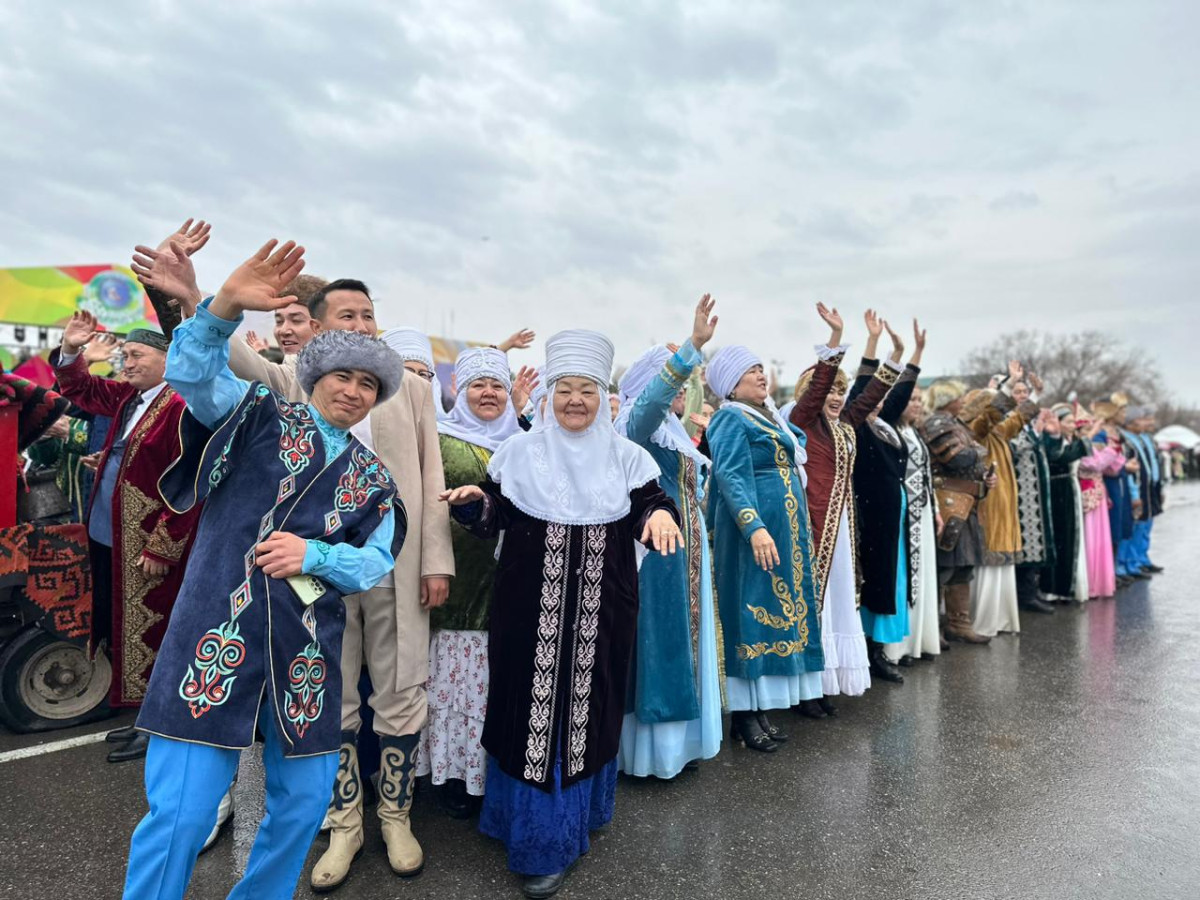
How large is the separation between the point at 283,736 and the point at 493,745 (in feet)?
3.05

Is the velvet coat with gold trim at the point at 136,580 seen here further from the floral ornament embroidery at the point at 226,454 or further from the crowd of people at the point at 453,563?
the floral ornament embroidery at the point at 226,454

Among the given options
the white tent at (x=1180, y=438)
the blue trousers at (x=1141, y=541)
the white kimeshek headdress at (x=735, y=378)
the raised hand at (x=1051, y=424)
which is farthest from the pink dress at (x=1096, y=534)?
the white tent at (x=1180, y=438)

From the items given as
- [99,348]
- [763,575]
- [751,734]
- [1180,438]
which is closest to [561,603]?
[763,575]

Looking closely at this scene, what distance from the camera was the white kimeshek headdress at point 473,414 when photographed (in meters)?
3.22

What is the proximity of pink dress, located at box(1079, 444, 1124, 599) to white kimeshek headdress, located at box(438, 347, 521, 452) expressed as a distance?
24.2 feet

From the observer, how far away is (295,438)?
203 centimetres

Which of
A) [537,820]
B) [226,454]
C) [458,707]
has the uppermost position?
[226,454]

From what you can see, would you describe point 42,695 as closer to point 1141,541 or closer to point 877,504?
point 877,504

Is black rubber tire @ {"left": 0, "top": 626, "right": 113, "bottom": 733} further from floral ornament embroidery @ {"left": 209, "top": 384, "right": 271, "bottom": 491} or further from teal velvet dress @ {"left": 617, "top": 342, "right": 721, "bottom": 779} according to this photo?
teal velvet dress @ {"left": 617, "top": 342, "right": 721, "bottom": 779}

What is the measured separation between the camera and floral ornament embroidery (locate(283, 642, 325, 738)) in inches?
75.6

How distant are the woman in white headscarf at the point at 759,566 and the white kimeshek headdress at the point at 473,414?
4.02 feet

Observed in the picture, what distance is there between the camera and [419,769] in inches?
119

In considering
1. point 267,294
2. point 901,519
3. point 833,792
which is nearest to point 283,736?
point 267,294

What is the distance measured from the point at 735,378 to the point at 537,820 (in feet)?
7.95
